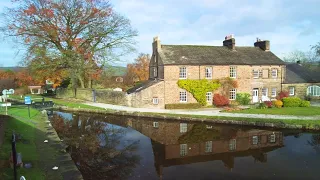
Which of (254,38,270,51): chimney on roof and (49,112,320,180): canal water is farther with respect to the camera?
(254,38,270,51): chimney on roof

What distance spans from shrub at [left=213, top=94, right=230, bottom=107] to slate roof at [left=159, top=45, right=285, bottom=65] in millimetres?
4243

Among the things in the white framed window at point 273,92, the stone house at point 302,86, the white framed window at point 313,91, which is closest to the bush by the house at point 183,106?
the white framed window at point 273,92

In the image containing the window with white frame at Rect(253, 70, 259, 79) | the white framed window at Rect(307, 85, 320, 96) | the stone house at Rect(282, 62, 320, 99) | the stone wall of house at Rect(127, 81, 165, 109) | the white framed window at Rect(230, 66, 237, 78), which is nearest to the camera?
the stone wall of house at Rect(127, 81, 165, 109)

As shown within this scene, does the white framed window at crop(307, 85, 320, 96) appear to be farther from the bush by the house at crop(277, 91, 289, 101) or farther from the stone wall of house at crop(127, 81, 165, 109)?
the stone wall of house at crop(127, 81, 165, 109)

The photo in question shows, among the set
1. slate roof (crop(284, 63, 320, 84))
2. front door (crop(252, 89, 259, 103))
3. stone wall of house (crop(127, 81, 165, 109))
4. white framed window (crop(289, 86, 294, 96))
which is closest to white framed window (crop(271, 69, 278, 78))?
slate roof (crop(284, 63, 320, 84))

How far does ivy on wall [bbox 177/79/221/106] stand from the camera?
97.3 ft

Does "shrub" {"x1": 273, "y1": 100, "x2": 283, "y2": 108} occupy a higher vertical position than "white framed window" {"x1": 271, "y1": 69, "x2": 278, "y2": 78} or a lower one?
lower

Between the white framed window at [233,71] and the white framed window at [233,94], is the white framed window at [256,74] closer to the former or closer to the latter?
the white framed window at [233,71]

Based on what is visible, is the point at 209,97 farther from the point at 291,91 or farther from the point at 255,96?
the point at 291,91

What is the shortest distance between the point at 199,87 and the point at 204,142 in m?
14.8

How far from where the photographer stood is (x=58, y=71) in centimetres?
3694

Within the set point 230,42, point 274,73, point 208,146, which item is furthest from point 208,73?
point 208,146

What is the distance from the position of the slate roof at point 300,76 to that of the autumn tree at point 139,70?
36.6 meters

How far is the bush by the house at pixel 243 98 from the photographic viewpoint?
31297mm
